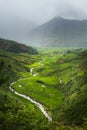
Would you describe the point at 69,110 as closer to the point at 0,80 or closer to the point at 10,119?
the point at 10,119

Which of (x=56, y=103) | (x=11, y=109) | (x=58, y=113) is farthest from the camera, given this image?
(x=56, y=103)

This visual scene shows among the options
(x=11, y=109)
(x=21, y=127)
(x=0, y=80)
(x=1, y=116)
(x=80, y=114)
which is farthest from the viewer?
(x=11, y=109)

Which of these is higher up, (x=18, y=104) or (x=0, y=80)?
(x=0, y=80)

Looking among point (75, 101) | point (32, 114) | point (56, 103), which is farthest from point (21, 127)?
point (56, 103)

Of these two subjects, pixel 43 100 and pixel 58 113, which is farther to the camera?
pixel 43 100

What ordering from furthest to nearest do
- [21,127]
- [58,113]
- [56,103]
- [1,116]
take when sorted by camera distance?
[56,103] → [58,113] → [1,116] → [21,127]

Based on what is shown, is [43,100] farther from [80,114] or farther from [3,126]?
[3,126]

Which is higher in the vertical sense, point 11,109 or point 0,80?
point 0,80

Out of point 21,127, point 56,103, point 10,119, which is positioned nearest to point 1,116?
point 10,119

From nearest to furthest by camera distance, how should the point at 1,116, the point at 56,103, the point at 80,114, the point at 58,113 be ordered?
the point at 1,116
the point at 80,114
the point at 58,113
the point at 56,103
